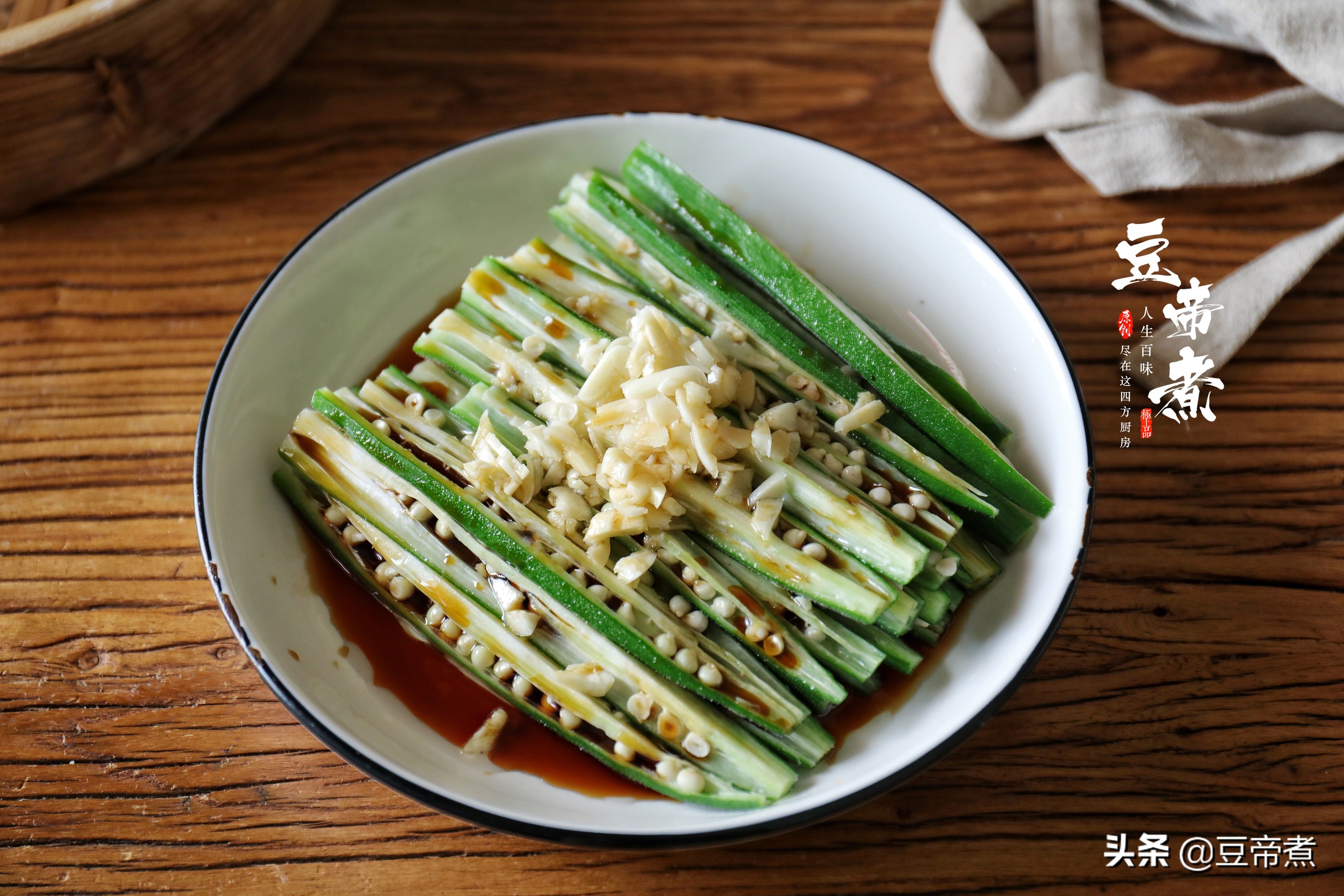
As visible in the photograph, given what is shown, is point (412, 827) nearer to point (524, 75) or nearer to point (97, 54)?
point (97, 54)

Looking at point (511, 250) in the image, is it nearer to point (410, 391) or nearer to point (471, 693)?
point (410, 391)

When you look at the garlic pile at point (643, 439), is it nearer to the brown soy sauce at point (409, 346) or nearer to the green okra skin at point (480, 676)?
the green okra skin at point (480, 676)

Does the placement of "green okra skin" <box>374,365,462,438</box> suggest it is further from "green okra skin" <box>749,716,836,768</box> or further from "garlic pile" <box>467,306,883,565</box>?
"green okra skin" <box>749,716,836,768</box>

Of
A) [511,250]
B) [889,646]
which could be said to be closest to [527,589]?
[889,646]

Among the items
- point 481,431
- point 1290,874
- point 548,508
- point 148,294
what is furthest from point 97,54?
point 1290,874

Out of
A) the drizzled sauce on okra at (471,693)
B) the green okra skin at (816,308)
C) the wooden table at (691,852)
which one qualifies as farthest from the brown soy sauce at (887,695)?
the green okra skin at (816,308)
